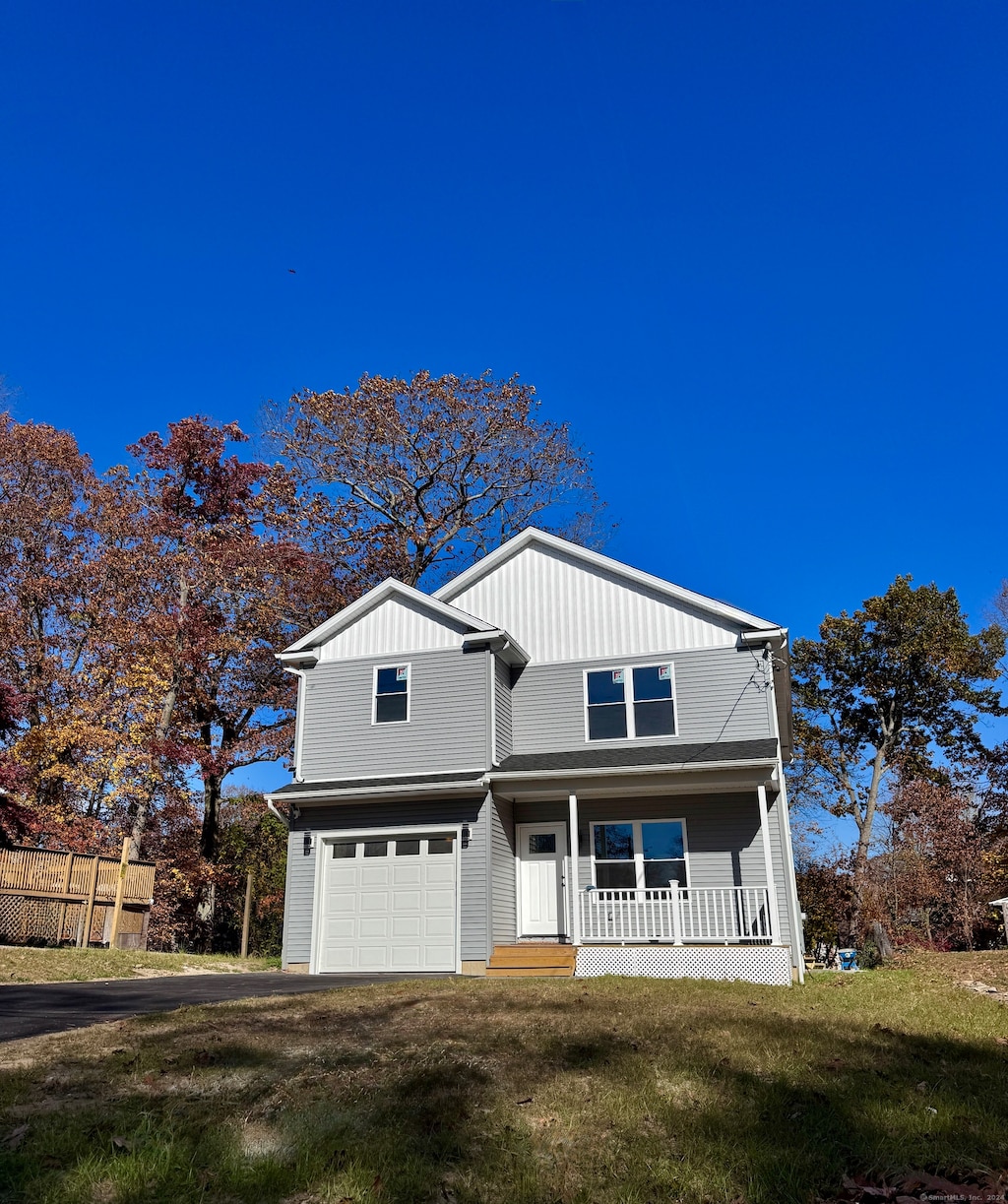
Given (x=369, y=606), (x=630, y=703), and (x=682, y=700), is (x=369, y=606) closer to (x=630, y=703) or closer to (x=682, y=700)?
(x=630, y=703)

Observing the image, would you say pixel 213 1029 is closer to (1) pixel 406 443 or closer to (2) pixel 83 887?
(2) pixel 83 887

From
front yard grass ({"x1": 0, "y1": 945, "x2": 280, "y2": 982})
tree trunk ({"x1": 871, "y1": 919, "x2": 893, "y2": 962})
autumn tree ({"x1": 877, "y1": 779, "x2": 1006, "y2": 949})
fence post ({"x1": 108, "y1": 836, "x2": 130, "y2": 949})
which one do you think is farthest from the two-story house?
autumn tree ({"x1": 877, "y1": 779, "x2": 1006, "y2": 949})

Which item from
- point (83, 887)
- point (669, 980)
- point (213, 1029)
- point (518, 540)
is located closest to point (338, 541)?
point (518, 540)

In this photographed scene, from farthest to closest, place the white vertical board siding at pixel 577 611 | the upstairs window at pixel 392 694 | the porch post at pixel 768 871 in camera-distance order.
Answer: the upstairs window at pixel 392 694
the white vertical board siding at pixel 577 611
the porch post at pixel 768 871

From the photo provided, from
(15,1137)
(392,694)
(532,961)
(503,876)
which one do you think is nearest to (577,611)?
(392,694)

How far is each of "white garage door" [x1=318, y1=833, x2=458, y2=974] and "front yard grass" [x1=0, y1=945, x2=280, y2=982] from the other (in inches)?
89.6

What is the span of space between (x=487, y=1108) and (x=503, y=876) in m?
12.5

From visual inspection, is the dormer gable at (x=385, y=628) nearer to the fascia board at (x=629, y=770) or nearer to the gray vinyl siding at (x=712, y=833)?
the fascia board at (x=629, y=770)

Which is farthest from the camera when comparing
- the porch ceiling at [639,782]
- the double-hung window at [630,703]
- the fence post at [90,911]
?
the fence post at [90,911]

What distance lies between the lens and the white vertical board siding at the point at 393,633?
19.7m

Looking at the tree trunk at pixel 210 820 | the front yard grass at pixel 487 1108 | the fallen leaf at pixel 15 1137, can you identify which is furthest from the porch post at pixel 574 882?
the tree trunk at pixel 210 820

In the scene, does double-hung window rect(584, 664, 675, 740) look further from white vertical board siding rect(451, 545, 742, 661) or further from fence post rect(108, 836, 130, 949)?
fence post rect(108, 836, 130, 949)

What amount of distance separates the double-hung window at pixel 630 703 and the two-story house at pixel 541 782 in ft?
0.13

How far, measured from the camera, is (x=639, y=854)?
18.2 m
